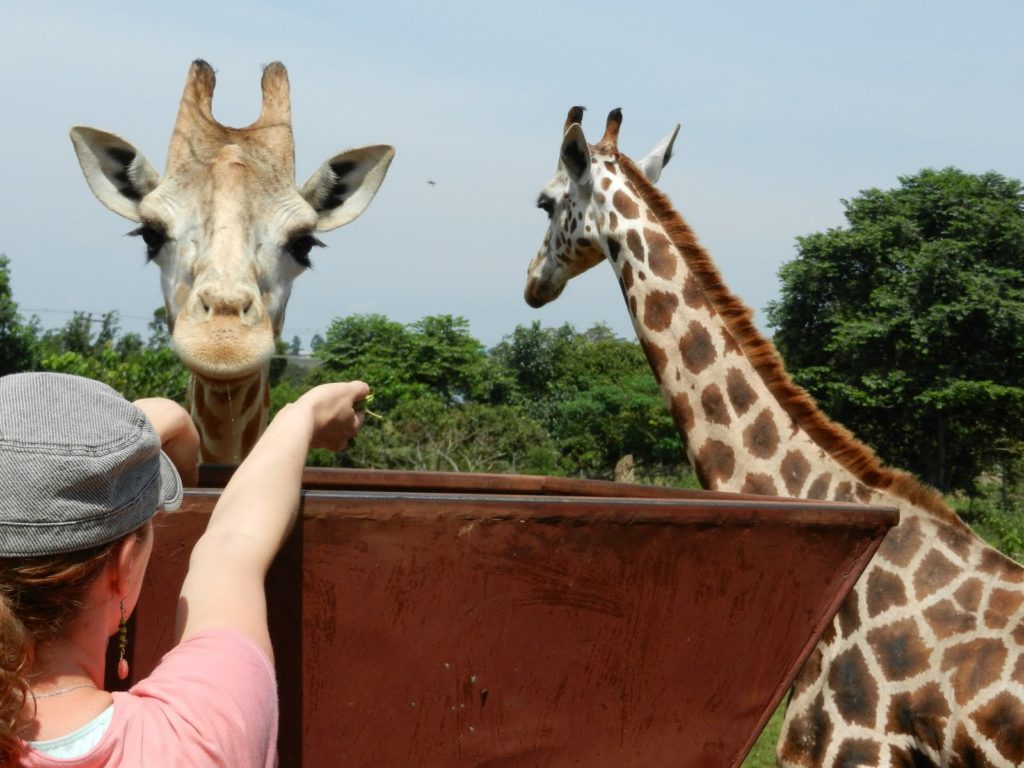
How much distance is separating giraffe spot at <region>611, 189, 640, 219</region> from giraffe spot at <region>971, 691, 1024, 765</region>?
2.88m

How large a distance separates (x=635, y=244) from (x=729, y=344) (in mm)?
778

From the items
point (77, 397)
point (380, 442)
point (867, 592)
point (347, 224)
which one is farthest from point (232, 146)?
point (380, 442)

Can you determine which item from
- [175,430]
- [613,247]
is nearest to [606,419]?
[613,247]

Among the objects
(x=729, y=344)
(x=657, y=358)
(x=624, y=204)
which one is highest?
(x=624, y=204)

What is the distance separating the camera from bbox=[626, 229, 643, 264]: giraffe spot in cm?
520

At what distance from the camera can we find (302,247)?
436 centimetres

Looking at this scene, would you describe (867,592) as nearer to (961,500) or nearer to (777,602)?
(777,602)

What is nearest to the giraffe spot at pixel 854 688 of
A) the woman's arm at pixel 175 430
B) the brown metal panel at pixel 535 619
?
the brown metal panel at pixel 535 619

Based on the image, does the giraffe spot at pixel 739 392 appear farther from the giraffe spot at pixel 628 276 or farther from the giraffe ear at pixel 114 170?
the giraffe ear at pixel 114 170

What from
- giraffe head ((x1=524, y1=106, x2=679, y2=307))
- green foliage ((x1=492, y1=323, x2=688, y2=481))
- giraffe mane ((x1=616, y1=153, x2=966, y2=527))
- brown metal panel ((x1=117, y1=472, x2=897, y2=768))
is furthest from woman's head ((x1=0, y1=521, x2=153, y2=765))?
green foliage ((x1=492, y1=323, x2=688, y2=481))

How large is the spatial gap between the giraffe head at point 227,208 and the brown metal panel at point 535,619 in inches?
71.4

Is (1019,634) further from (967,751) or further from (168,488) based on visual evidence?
(168,488)

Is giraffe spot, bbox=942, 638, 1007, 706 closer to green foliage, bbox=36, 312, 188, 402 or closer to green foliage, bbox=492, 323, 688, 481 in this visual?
green foliage, bbox=36, 312, 188, 402

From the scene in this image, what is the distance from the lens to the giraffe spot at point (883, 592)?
140 inches
